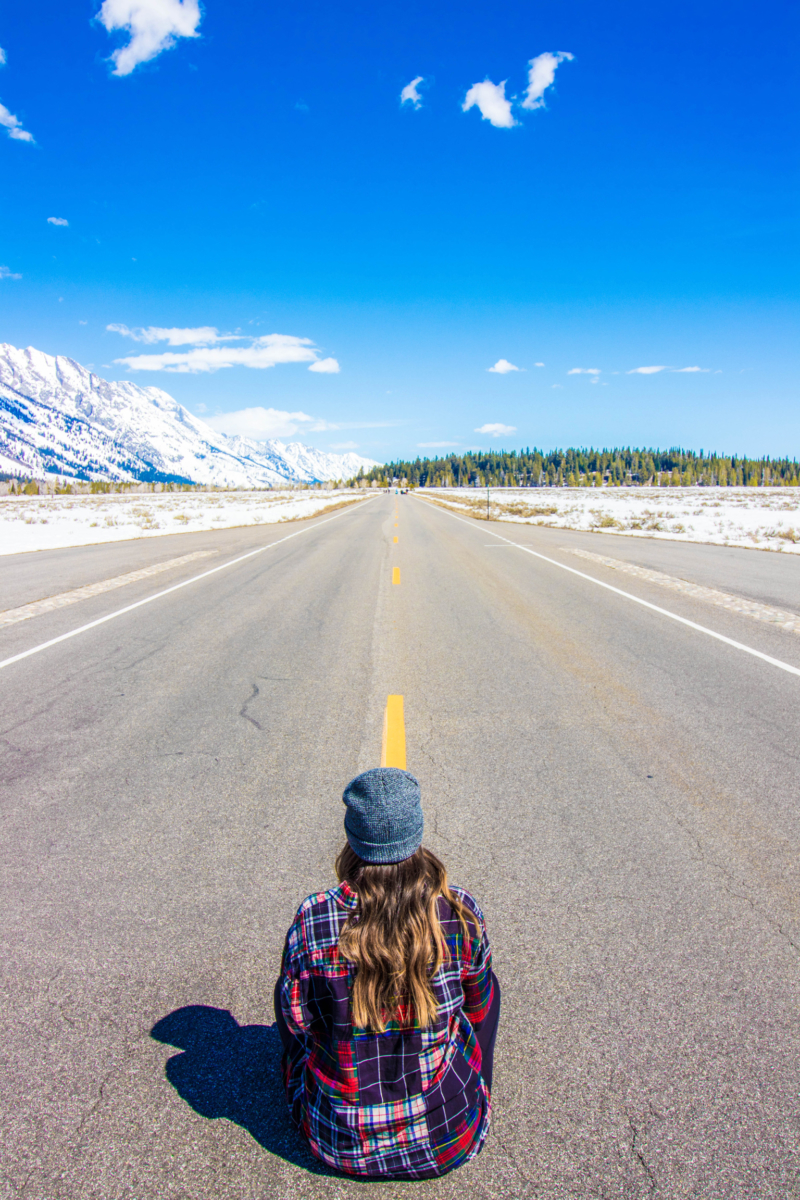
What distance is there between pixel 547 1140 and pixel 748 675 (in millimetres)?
5785

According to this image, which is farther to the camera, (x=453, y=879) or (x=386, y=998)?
(x=453, y=879)

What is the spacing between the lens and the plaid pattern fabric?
171 centimetres

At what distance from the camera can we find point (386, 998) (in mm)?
1688

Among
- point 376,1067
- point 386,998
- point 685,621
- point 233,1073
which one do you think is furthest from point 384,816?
point 685,621

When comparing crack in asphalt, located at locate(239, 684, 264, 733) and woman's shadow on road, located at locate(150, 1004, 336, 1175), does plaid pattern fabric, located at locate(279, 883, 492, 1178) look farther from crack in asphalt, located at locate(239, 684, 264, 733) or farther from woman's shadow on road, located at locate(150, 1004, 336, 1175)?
crack in asphalt, located at locate(239, 684, 264, 733)

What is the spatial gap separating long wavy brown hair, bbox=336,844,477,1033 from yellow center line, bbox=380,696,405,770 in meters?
2.65

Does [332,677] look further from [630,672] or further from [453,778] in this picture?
[630,672]

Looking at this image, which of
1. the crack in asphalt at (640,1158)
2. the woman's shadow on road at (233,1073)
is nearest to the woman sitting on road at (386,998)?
the woman's shadow on road at (233,1073)

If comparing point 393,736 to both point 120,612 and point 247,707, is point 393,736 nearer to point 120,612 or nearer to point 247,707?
point 247,707

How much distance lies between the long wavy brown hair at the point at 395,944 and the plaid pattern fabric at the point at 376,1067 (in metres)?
0.05

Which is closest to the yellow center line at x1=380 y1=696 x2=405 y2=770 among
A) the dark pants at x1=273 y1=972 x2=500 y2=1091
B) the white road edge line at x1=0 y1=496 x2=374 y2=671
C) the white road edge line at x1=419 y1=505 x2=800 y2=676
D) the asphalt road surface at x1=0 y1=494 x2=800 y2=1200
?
the asphalt road surface at x1=0 y1=494 x2=800 y2=1200

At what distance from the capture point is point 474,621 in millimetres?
8969

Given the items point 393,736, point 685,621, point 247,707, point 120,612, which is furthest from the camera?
point 120,612

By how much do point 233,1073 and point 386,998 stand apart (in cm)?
91
